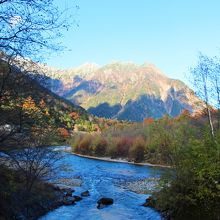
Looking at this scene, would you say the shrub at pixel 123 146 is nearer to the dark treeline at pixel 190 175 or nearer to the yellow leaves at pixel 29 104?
the dark treeline at pixel 190 175

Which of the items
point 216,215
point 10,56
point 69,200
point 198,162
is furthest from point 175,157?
point 69,200

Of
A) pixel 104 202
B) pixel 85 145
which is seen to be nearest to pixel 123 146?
pixel 85 145

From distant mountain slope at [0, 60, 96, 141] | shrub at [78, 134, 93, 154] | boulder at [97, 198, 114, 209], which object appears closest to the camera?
distant mountain slope at [0, 60, 96, 141]

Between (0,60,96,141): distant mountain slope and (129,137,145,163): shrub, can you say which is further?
(129,137,145,163): shrub

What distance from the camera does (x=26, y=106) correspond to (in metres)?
12.0

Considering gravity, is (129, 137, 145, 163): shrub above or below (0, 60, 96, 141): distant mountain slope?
below

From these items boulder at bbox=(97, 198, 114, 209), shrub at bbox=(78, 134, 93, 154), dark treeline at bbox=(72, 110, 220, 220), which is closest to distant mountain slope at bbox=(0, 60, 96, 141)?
dark treeline at bbox=(72, 110, 220, 220)

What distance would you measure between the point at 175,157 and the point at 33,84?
9.93 metres

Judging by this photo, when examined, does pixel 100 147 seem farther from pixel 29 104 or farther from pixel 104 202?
pixel 29 104

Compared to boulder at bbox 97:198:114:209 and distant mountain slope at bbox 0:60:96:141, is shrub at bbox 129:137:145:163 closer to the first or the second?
boulder at bbox 97:198:114:209

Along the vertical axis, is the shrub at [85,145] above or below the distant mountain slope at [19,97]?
below

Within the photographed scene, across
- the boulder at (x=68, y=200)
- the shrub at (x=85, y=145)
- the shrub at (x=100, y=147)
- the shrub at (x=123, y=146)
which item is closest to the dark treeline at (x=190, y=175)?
the boulder at (x=68, y=200)

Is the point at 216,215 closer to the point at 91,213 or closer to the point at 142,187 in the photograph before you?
the point at 91,213

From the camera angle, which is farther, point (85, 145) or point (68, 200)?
point (85, 145)
